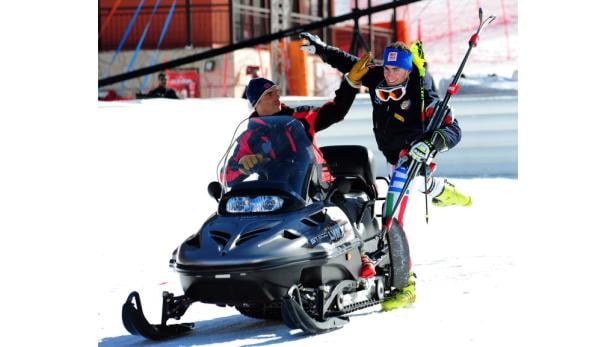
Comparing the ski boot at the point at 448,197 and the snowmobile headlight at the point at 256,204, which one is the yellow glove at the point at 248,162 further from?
the ski boot at the point at 448,197

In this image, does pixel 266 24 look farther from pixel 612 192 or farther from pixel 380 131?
pixel 612 192

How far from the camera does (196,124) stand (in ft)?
44.5

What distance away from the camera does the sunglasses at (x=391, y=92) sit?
767 cm

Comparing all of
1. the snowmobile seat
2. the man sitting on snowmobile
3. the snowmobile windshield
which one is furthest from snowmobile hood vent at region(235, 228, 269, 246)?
the snowmobile seat

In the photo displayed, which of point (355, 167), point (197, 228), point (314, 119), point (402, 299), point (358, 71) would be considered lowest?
point (402, 299)

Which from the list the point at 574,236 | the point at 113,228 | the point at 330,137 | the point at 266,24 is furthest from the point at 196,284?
the point at 266,24

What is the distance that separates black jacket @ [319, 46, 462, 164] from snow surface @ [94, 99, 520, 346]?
38.6 inches

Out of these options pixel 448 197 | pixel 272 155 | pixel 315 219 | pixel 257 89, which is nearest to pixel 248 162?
pixel 272 155

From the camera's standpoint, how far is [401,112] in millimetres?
7816

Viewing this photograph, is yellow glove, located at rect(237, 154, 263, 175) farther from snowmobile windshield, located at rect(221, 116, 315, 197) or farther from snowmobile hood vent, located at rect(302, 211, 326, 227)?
snowmobile hood vent, located at rect(302, 211, 326, 227)

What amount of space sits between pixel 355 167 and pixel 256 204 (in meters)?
0.97

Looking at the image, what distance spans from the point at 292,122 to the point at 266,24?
66.0 feet

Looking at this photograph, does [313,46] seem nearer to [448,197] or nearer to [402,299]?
[448,197]

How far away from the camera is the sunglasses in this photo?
7672 millimetres
